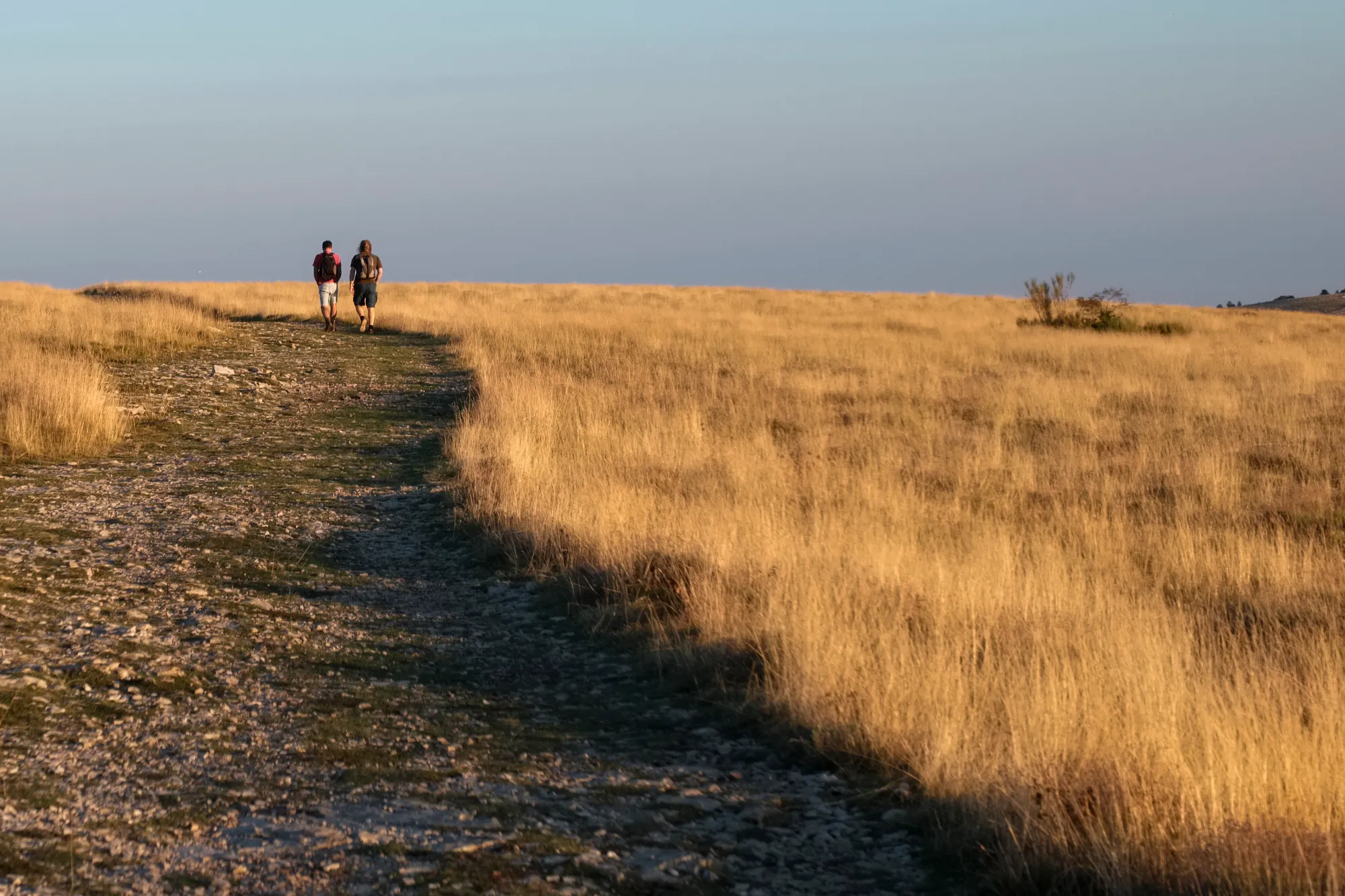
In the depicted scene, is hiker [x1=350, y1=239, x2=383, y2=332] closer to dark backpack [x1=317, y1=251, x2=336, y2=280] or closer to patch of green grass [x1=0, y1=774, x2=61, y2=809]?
dark backpack [x1=317, y1=251, x2=336, y2=280]

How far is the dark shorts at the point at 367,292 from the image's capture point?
20.4 metres

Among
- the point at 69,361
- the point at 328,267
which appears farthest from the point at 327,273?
the point at 69,361

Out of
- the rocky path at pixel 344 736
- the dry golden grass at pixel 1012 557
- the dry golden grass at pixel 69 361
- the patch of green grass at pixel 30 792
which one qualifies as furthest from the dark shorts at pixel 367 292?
the patch of green grass at pixel 30 792

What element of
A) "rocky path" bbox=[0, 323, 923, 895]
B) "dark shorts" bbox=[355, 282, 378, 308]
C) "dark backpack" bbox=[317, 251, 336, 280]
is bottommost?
"rocky path" bbox=[0, 323, 923, 895]

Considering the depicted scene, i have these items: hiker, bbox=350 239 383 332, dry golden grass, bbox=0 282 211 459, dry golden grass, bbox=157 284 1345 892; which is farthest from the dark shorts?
dry golden grass, bbox=157 284 1345 892

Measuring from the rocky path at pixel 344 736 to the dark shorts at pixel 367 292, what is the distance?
12644 mm

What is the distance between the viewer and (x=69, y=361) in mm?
12234

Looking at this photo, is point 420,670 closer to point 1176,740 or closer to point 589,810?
point 589,810

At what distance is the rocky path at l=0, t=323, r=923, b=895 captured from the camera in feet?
10.3

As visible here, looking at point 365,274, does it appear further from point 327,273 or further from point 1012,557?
point 1012,557

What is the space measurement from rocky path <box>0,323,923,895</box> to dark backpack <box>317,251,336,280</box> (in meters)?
12.4

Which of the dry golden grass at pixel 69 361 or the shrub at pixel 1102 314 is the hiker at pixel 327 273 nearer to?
the dry golden grass at pixel 69 361

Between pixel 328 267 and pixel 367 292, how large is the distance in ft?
2.68

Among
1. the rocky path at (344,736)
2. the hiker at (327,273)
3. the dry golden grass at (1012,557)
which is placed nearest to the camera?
the rocky path at (344,736)
